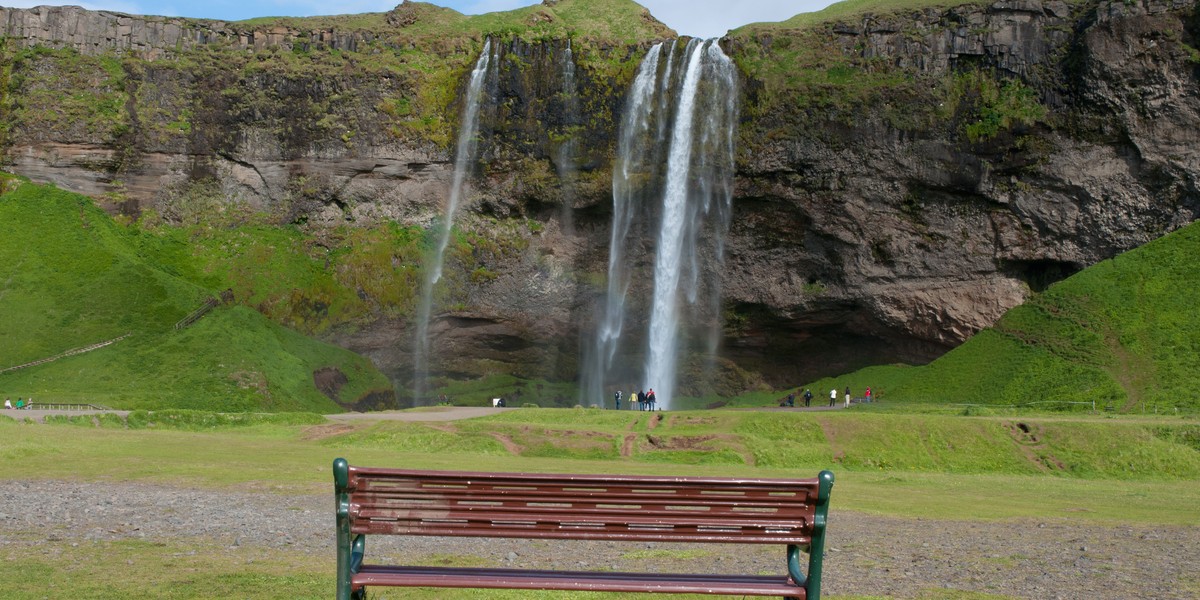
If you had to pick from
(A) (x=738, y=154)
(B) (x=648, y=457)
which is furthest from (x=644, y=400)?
(B) (x=648, y=457)

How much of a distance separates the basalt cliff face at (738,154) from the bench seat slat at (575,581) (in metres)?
55.2

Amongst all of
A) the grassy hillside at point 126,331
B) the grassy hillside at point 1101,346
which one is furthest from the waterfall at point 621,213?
the grassy hillside at point 1101,346

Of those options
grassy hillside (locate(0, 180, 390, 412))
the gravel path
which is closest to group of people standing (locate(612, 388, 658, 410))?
grassy hillside (locate(0, 180, 390, 412))

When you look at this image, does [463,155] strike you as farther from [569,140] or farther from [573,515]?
[573,515]

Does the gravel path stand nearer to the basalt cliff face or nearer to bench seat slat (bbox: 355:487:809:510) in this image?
bench seat slat (bbox: 355:487:809:510)

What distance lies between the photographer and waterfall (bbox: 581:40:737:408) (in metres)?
62.1

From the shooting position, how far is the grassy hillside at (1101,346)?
4231 cm

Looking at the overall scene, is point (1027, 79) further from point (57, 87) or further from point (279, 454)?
point (57, 87)

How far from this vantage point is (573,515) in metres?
6.76

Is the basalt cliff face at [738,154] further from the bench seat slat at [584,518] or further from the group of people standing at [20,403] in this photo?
the bench seat slat at [584,518]

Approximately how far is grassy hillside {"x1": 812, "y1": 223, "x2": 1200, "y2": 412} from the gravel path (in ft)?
97.4

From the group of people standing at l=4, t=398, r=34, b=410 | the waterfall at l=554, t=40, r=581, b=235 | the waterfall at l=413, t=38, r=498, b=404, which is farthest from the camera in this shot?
the waterfall at l=413, t=38, r=498, b=404

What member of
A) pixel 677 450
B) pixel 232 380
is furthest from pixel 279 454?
pixel 232 380

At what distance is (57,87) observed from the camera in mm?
66625
